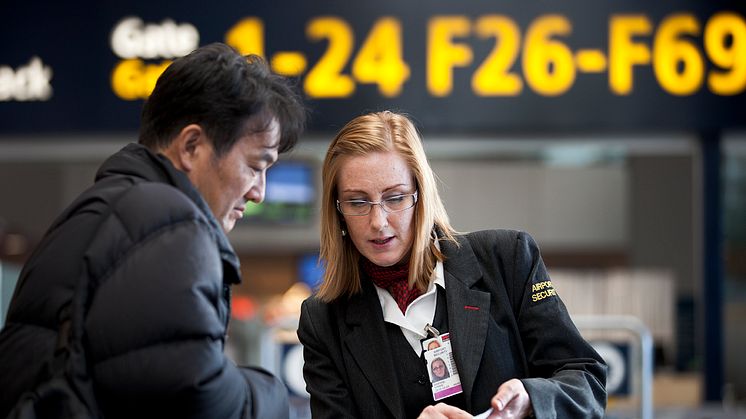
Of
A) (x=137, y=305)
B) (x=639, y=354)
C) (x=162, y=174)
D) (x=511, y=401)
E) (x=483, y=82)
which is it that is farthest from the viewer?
(x=483, y=82)

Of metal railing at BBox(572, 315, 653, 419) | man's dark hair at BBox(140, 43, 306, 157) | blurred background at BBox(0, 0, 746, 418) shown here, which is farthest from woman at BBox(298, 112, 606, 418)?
blurred background at BBox(0, 0, 746, 418)

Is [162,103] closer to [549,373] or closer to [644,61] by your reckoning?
A: [549,373]

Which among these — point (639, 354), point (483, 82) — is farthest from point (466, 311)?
point (483, 82)

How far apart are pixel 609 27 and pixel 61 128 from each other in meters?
3.54

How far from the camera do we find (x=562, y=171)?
9.71 metres

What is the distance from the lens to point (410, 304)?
8.21 ft

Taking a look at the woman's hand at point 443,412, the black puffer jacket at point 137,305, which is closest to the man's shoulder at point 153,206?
the black puffer jacket at point 137,305

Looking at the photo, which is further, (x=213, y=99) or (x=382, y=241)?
(x=382, y=241)

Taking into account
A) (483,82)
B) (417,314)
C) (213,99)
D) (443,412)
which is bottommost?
(443,412)

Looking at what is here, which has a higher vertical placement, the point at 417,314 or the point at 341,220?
the point at 341,220

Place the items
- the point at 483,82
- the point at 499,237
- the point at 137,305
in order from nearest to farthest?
the point at 137,305, the point at 499,237, the point at 483,82

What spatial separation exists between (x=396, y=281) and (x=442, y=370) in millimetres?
245

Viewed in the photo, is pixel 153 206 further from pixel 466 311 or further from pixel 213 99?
pixel 466 311

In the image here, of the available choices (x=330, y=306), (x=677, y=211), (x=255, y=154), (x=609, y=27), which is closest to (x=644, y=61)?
(x=609, y=27)
